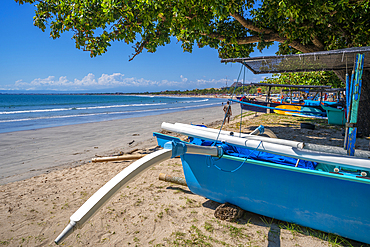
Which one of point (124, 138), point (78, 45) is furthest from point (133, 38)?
point (124, 138)

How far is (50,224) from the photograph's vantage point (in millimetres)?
3146

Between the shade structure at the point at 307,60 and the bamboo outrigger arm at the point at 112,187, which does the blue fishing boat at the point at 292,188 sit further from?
the shade structure at the point at 307,60

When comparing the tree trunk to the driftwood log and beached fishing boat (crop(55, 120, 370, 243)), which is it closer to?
beached fishing boat (crop(55, 120, 370, 243))

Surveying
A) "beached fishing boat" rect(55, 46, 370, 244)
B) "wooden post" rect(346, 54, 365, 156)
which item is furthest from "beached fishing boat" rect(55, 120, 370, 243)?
"wooden post" rect(346, 54, 365, 156)

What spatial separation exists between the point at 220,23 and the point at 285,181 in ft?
24.6

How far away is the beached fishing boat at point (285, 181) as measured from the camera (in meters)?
2.30

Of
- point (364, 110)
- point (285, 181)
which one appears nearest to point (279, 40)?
point (364, 110)

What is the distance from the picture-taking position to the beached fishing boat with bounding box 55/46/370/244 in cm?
230

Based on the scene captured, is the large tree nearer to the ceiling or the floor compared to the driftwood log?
nearer to the ceiling

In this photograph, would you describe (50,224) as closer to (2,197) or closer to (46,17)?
(2,197)

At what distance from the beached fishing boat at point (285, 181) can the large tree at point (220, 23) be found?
3935mm

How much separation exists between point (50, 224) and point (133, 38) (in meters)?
6.88

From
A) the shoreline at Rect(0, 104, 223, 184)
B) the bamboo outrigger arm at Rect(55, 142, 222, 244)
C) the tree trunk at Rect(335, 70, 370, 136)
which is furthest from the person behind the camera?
the tree trunk at Rect(335, 70, 370, 136)

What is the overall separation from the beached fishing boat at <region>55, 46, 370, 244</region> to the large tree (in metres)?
3.94
